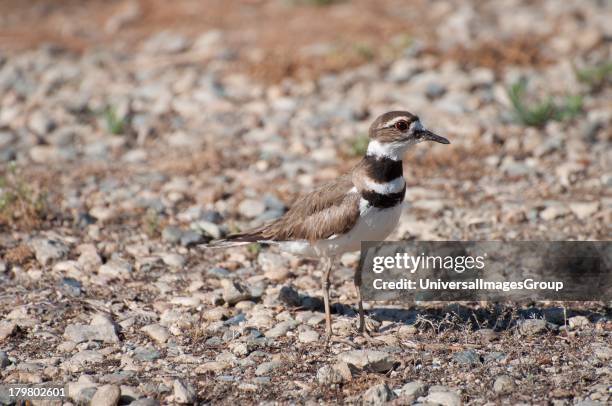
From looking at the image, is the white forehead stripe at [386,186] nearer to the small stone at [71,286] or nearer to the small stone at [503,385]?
the small stone at [503,385]

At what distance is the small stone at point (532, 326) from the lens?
563cm

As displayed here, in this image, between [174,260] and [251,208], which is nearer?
[174,260]

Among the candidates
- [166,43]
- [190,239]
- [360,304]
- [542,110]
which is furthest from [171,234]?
[166,43]

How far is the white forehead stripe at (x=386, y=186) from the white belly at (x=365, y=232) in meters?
0.11

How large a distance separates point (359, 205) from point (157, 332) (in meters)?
1.64

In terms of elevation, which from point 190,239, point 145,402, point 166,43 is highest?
point 166,43

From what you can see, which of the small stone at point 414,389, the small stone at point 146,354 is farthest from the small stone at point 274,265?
the small stone at point 414,389

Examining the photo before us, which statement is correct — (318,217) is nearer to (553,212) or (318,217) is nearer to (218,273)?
(218,273)

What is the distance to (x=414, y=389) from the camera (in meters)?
4.92

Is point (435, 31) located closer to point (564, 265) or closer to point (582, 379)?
point (564, 265)

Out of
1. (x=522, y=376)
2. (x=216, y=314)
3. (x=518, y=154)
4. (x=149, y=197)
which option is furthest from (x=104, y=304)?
(x=518, y=154)

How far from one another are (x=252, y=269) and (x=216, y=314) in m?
0.98

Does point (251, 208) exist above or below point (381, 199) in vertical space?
below

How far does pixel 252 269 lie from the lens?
273 inches
